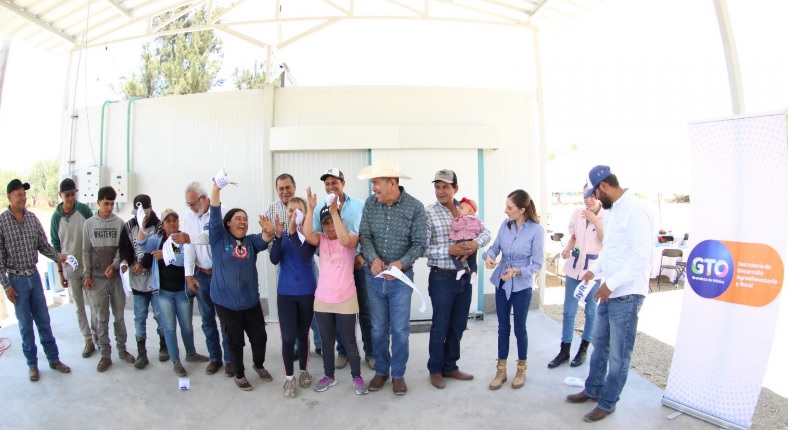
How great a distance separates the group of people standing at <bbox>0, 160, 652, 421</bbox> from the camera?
3.55 meters

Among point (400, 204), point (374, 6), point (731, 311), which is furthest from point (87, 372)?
point (374, 6)

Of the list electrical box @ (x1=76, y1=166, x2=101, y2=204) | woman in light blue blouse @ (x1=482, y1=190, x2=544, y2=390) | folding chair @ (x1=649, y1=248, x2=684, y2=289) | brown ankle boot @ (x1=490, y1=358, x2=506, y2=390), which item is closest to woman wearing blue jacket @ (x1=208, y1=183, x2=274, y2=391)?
woman in light blue blouse @ (x1=482, y1=190, x2=544, y2=390)

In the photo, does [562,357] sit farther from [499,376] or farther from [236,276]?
[236,276]

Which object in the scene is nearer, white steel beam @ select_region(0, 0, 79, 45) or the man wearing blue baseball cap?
→ the man wearing blue baseball cap

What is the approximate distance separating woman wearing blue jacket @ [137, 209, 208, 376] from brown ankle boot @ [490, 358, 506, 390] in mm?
2751

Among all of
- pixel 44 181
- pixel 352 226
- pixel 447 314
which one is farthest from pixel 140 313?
pixel 44 181

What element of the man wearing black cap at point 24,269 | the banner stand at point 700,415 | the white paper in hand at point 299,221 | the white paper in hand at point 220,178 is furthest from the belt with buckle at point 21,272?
the banner stand at point 700,415

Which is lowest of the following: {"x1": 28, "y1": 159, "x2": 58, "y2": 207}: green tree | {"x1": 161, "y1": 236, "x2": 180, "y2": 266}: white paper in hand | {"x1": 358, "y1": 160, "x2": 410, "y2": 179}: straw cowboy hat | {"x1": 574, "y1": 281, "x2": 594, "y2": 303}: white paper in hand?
{"x1": 574, "y1": 281, "x2": 594, "y2": 303}: white paper in hand

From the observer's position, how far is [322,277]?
377cm

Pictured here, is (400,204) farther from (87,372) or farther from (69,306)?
(69,306)

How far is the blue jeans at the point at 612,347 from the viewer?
3.23 meters

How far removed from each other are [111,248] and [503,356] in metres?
3.80

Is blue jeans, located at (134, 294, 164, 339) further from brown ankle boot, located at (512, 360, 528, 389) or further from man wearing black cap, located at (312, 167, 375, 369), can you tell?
brown ankle boot, located at (512, 360, 528, 389)

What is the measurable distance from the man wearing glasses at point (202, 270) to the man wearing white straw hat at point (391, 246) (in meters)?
1.49
